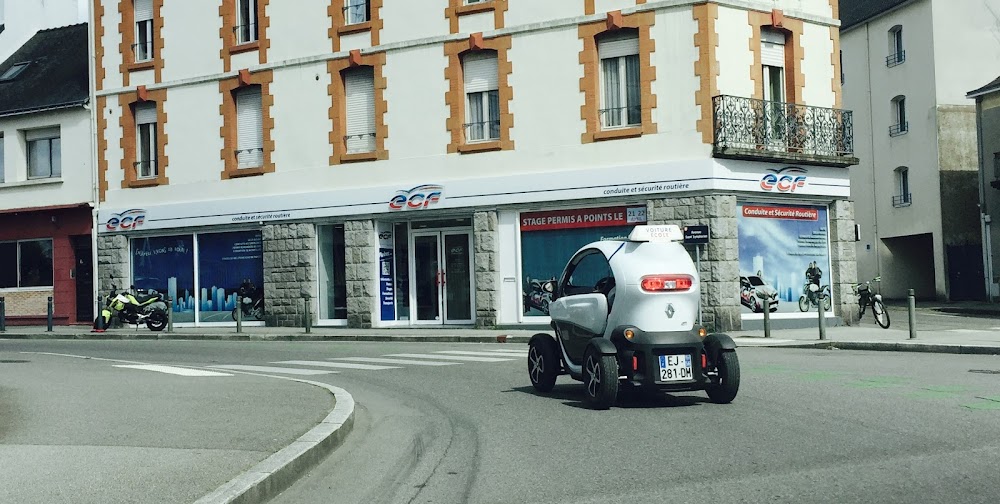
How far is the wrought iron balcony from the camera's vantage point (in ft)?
73.8

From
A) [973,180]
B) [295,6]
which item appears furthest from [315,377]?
[973,180]

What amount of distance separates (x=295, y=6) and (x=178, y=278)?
8195 mm

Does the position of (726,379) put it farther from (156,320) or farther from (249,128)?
(249,128)

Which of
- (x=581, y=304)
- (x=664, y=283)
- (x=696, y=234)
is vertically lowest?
(x=581, y=304)

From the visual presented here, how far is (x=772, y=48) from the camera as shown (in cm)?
2392

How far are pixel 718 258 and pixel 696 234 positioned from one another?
2.21 feet

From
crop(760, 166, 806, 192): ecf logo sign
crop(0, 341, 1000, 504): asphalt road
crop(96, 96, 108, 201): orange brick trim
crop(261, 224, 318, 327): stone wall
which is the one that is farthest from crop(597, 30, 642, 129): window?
crop(96, 96, 108, 201): orange brick trim

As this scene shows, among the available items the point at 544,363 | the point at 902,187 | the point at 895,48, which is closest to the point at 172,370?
the point at 544,363

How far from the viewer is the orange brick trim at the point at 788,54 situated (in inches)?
920

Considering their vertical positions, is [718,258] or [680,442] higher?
[718,258]

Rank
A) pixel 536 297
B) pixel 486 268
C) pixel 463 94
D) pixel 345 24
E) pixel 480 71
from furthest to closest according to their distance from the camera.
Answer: pixel 345 24 < pixel 463 94 < pixel 480 71 < pixel 486 268 < pixel 536 297

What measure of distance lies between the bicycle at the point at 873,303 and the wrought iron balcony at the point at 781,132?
9.33 feet

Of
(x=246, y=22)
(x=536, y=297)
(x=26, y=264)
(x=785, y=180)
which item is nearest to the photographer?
(x=785, y=180)

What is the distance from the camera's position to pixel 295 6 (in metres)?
27.7
